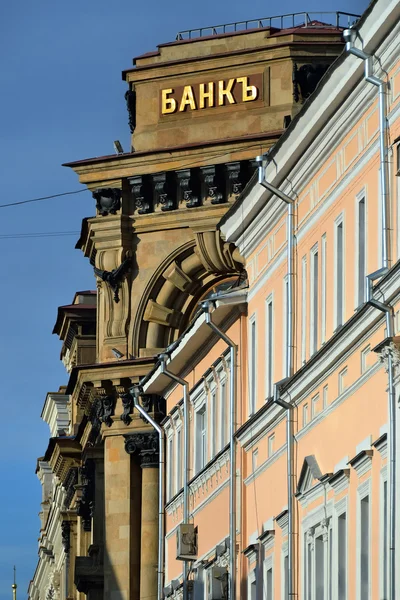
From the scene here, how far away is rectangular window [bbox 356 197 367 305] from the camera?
121 ft

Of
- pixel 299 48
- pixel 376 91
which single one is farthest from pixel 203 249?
pixel 376 91

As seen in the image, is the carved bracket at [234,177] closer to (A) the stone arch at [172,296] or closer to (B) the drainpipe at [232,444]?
(A) the stone arch at [172,296]

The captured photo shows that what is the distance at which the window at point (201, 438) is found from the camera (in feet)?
167

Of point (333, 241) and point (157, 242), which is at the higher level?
point (157, 242)

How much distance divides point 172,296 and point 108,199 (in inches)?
126

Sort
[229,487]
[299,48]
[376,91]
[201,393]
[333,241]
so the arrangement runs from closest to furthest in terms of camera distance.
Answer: [376,91]
[333,241]
[229,487]
[201,393]
[299,48]

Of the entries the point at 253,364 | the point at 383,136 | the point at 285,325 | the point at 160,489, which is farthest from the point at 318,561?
the point at 160,489

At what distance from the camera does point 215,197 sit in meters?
64.1

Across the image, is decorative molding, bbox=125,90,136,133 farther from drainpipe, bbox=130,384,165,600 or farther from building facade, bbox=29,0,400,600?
drainpipe, bbox=130,384,165,600

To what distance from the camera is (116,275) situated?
64812mm

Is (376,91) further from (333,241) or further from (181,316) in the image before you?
(181,316)

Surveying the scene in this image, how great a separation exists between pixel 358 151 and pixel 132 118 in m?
28.7

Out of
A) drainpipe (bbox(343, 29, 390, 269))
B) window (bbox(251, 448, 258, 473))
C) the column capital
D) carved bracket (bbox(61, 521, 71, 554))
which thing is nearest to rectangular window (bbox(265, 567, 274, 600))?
window (bbox(251, 448, 258, 473))

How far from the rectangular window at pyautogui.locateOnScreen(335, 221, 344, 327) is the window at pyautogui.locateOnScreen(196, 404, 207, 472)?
12.7 m
